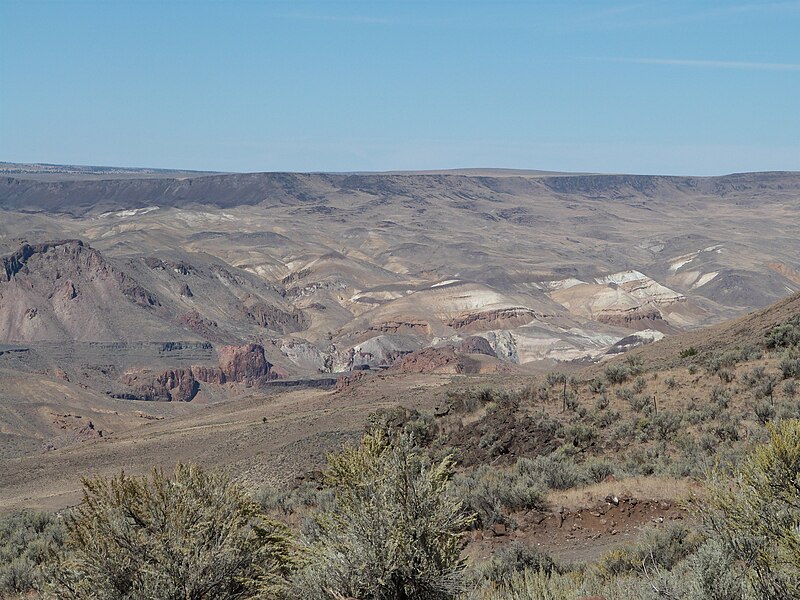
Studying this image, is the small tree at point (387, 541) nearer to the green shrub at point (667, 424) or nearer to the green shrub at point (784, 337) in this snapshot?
the green shrub at point (667, 424)

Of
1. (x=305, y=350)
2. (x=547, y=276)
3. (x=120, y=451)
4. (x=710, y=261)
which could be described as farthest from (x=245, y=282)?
(x=120, y=451)

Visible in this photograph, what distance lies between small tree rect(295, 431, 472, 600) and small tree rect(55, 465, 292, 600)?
500mm

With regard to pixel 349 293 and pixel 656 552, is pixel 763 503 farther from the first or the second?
pixel 349 293

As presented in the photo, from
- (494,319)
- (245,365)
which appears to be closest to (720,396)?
(245,365)

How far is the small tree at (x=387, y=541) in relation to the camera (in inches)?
309

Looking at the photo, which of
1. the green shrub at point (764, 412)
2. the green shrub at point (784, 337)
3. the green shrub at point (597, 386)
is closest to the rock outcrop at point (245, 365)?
the green shrub at point (597, 386)

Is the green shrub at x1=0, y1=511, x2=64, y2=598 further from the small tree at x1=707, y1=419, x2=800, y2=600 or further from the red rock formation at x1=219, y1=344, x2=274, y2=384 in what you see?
the red rock formation at x1=219, y1=344, x2=274, y2=384

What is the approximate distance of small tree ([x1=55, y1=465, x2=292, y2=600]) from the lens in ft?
26.6

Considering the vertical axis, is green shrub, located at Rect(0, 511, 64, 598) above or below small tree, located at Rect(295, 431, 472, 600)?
below

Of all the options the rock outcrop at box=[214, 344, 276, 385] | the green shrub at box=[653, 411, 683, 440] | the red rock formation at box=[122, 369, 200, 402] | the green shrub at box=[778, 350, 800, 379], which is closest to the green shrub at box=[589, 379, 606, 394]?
the green shrub at box=[653, 411, 683, 440]

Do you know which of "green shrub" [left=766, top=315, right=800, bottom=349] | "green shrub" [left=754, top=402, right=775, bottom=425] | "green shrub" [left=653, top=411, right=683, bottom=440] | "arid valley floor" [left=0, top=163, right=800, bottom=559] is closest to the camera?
"green shrub" [left=754, top=402, right=775, bottom=425]

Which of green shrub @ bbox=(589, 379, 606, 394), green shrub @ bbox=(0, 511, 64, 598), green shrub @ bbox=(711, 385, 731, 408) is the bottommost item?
green shrub @ bbox=(0, 511, 64, 598)

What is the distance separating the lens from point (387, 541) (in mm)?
7824

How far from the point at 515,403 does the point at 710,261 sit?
522ft
